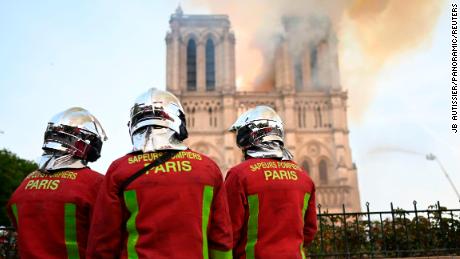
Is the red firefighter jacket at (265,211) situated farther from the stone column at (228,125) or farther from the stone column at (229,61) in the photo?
the stone column at (229,61)

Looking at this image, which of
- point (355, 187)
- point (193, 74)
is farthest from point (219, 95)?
point (355, 187)

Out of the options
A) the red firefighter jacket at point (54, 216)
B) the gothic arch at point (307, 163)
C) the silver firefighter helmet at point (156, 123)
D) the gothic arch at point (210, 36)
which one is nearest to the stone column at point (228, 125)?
the gothic arch at point (210, 36)

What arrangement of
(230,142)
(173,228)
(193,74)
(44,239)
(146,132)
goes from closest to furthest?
(173,228) < (146,132) < (44,239) < (230,142) < (193,74)

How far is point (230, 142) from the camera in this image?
141 ft

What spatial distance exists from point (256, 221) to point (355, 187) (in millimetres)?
41885

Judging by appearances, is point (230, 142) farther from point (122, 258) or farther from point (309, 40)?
point (122, 258)

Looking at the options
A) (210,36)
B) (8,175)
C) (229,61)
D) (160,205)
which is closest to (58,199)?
(160,205)

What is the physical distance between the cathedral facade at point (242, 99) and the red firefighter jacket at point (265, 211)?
1503 inches

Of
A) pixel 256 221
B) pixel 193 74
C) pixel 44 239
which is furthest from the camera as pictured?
pixel 193 74

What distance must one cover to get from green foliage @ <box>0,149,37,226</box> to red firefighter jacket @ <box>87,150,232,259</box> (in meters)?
26.9

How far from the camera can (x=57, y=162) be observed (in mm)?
3500

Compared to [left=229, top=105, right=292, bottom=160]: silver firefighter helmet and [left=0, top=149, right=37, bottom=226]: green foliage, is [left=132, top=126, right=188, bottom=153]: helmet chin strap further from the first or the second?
[left=0, top=149, right=37, bottom=226]: green foliage

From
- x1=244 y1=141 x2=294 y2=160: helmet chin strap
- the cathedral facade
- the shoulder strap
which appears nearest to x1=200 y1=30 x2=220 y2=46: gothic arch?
the cathedral facade

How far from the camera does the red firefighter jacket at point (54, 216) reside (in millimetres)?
3213
